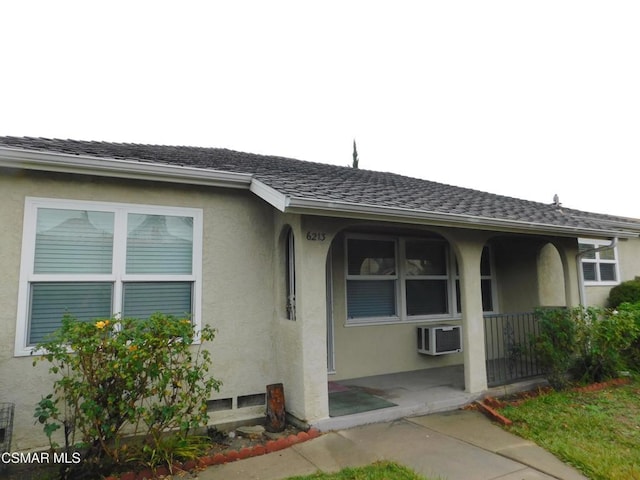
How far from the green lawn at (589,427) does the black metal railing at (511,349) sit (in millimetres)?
734

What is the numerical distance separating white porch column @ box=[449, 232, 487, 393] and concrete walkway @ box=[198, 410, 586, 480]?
101 centimetres

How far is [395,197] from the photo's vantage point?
5730 mm

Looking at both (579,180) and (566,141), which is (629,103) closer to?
(566,141)

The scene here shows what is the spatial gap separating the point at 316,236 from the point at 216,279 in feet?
4.69

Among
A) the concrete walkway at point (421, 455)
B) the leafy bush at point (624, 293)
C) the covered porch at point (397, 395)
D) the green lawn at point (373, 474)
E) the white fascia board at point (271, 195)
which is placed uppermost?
the white fascia board at point (271, 195)

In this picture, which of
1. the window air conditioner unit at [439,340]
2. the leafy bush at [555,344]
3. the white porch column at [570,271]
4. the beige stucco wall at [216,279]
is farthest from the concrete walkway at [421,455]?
the white porch column at [570,271]

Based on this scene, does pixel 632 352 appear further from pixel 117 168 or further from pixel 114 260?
pixel 117 168

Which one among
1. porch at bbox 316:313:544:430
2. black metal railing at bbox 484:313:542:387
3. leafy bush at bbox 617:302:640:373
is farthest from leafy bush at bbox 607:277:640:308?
porch at bbox 316:313:544:430

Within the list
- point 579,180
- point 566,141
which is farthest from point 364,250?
point 579,180

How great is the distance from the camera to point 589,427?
4.77 metres

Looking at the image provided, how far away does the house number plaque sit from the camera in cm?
479

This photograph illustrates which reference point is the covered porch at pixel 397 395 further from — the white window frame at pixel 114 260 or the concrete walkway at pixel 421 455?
the white window frame at pixel 114 260

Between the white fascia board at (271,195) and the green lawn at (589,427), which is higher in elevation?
the white fascia board at (271,195)

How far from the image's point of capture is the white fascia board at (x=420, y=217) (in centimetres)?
431
